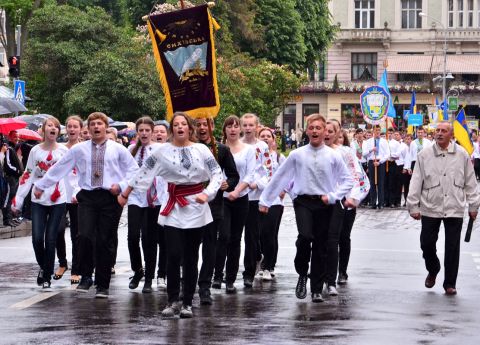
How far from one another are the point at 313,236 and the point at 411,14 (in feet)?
273

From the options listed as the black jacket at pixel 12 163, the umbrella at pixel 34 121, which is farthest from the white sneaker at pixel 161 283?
the umbrella at pixel 34 121

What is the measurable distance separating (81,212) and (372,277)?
147 inches

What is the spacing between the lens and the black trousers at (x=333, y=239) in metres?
12.8

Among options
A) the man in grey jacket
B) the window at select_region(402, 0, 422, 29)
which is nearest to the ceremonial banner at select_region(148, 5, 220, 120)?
the man in grey jacket

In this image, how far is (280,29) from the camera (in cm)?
6831

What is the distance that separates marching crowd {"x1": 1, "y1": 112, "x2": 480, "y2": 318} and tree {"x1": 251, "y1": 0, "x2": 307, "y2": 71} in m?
53.5

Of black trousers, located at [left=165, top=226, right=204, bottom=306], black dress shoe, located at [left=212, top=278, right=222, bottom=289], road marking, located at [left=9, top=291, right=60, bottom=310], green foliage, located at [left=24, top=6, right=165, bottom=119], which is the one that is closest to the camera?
black trousers, located at [left=165, top=226, right=204, bottom=306]

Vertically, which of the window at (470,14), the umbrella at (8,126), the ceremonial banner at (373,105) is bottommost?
the umbrella at (8,126)

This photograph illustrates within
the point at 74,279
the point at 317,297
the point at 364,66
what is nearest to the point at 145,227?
the point at 74,279

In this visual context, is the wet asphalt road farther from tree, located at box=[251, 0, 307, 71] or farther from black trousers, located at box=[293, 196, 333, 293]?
tree, located at box=[251, 0, 307, 71]

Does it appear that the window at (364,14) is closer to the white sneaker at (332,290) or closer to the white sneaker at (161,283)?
the white sneaker at (161,283)

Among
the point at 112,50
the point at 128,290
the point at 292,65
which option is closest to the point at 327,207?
the point at 128,290

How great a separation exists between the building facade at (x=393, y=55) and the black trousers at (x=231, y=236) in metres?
75.9

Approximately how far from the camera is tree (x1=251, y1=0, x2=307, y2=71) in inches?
2677
